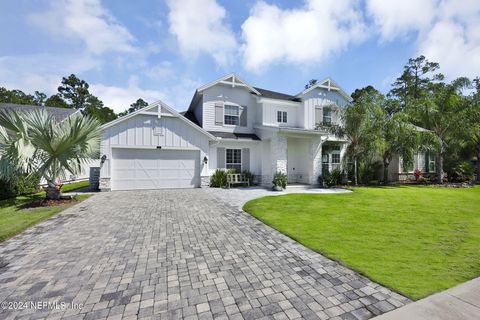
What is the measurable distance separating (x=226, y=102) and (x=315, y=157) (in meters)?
7.78

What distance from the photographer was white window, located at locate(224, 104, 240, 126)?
16.4 metres

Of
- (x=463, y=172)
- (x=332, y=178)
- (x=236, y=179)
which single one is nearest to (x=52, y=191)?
(x=236, y=179)

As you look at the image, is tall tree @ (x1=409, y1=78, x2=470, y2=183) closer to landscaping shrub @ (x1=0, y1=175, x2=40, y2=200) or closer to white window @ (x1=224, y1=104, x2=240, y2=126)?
white window @ (x1=224, y1=104, x2=240, y2=126)

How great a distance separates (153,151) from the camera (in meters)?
13.4

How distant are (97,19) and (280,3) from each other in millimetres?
7824

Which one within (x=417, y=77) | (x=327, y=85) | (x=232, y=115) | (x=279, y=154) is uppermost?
(x=417, y=77)

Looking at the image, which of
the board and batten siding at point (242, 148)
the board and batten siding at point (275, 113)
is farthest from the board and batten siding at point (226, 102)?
the board and batten siding at point (242, 148)

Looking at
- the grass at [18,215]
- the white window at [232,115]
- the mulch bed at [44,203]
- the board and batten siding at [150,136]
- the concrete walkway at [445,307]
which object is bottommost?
the concrete walkway at [445,307]

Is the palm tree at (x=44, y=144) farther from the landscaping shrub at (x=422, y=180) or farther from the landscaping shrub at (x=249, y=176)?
the landscaping shrub at (x=422, y=180)

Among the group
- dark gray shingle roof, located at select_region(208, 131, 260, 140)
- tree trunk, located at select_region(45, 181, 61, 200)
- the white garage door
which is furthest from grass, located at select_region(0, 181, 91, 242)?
dark gray shingle roof, located at select_region(208, 131, 260, 140)

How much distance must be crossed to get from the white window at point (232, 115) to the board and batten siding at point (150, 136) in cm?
300

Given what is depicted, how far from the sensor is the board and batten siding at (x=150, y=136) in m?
12.5

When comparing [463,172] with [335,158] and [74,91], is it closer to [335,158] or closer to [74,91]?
Result: [335,158]

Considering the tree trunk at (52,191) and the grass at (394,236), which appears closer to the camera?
the grass at (394,236)
